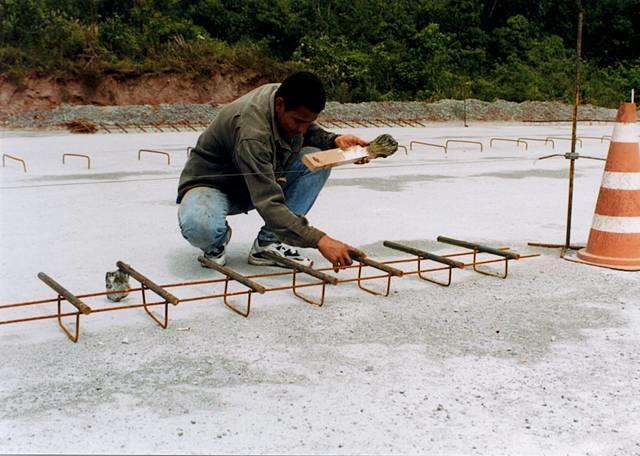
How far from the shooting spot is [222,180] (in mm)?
4824

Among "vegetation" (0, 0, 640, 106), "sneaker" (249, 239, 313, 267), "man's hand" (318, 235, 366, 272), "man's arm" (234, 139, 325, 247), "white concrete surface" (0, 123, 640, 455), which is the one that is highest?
"vegetation" (0, 0, 640, 106)

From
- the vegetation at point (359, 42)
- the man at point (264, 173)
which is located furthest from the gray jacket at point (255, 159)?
the vegetation at point (359, 42)

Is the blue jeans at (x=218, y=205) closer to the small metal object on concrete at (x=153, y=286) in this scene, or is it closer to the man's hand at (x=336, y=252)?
the small metal object on concrete at (x=153, y=286)

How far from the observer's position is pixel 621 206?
5023 mm

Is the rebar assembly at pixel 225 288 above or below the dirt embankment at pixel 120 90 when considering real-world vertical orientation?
below

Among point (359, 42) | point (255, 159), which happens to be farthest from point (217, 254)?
point (359, 42)

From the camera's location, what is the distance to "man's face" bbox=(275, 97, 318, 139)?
13.8ft

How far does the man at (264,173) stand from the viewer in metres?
4.07

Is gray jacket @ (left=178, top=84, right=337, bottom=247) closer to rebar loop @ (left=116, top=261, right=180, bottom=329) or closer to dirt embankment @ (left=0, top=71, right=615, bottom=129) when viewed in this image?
rebar loop @ (left=116, top=261, right=180, bottom=329)

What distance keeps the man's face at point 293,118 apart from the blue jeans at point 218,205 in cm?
57

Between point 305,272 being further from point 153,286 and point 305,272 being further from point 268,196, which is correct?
point 153,286

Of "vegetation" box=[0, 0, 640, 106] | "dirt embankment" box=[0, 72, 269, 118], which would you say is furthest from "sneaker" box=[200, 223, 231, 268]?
"vegetation" box=[0, 0, 640, 106]

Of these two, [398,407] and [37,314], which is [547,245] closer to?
[398,407]

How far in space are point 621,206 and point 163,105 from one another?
1408 cm
